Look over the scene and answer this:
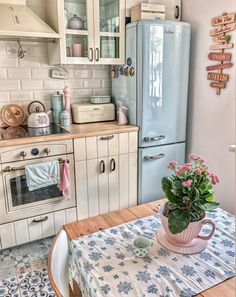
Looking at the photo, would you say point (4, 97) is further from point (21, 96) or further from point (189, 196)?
point (189, 196)

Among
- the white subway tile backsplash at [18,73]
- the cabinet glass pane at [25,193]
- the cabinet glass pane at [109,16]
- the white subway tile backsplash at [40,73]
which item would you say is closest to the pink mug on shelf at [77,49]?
the cabinet glass pane at [109,16]

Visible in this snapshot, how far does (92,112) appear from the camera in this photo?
8.43ft

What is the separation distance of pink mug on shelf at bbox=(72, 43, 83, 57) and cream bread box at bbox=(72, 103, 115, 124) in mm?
448

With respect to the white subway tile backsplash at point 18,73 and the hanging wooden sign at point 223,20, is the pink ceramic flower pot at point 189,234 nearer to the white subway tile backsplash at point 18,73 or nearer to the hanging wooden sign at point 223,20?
the hanging wooden sign at point 223,20

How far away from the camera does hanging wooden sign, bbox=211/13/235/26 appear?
6.93 ft

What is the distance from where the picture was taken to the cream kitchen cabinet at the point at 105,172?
2.25 meters

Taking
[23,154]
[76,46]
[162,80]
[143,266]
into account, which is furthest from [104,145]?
[143,266]

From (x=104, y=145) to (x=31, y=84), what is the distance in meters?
0.88

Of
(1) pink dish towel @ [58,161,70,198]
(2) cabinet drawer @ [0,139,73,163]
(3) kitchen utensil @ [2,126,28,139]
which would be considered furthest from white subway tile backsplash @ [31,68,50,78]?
(1) pink dish towel @ [58,161,70,198]

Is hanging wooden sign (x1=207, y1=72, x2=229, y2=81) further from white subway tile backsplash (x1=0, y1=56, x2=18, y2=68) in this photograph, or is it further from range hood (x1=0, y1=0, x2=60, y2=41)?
white subway tile backsplash (x1=0, y1=56, x2=18, y2=68)

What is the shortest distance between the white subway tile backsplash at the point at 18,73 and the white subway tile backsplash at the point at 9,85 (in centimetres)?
4

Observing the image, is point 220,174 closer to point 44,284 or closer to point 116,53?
point 116,53

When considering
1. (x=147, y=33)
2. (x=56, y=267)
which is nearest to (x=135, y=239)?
(x=56, y=267)

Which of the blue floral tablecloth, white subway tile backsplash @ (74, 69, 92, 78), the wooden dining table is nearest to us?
the blue floral tablecloth
